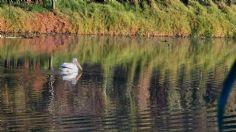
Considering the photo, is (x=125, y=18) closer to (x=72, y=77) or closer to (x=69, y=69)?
(x=69, y=69)

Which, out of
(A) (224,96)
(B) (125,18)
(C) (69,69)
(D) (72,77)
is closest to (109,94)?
(D) (72,77)

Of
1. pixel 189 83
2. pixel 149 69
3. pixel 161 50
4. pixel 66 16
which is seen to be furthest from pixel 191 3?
pixel 189 83

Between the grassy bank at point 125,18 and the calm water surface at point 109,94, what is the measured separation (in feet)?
73.6

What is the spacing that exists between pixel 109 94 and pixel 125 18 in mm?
52541

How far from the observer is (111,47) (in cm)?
5716

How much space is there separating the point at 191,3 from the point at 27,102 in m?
66.4

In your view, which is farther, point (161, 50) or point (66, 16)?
point (66, 16)

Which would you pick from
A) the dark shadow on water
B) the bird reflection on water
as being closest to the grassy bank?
the bird reflection on water

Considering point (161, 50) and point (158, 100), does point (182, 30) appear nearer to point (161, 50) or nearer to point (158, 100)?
point (161, 50)

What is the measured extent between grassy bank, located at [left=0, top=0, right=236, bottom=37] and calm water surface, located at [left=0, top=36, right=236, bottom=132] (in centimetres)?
2244

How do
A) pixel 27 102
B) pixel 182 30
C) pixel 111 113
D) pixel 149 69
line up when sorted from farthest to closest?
pixel 182 30 → pixel 149 69 → pixel 27 102 → pixel 111 113

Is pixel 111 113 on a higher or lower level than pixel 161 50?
higher

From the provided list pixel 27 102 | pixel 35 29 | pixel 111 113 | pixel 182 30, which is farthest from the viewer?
pixel 182 30

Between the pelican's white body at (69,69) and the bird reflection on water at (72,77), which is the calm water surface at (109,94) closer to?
the bird reflection on water at (72,77)
